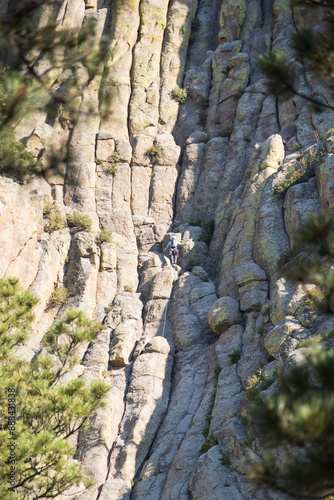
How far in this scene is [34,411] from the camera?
1250 centimetres

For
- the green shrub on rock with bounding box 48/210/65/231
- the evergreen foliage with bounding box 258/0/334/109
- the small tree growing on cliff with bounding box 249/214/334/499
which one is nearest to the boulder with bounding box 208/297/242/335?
the green shrub on rock with bounding box 48/210/65/231

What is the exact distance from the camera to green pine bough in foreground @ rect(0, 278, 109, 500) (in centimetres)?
1087

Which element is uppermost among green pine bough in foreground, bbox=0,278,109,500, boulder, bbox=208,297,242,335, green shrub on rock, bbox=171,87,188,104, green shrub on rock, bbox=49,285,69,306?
green shrub on rock, bbox=171,87,188,104

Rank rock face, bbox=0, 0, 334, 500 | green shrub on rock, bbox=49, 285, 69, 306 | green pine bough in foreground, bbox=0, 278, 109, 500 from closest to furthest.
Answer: green pine bough in foreground, bbox=0, 278, 109, 500 < rock face, bbox=0, 0, 334, 500 < green shrub on rock, bbox=49, 285, 69, 306

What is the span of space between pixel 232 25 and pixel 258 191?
659 inches

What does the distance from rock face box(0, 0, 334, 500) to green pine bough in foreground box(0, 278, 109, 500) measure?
17.0ft

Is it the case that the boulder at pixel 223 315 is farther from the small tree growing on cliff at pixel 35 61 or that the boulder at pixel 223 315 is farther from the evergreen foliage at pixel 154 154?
the small tree growing on cliff at pixel 35 61

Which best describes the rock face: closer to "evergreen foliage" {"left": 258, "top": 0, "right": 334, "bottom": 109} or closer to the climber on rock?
the climber on rock

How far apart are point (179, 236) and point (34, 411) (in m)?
16.8

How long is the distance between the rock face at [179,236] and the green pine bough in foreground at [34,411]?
518 centimetres

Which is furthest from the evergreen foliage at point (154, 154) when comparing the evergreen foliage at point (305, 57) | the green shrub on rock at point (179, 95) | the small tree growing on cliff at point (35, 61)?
the evergreen foliage at point (305, 57)

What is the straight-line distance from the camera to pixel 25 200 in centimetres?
2395

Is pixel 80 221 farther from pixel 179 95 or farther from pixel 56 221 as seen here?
pixel 179 95

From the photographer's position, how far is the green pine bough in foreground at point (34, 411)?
35.7 ft
